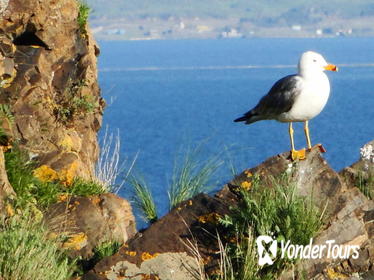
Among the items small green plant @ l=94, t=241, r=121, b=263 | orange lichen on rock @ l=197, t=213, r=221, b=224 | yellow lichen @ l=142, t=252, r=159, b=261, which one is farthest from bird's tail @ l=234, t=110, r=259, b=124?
yellow lichen @ l=142, t=252, r=159, b=261

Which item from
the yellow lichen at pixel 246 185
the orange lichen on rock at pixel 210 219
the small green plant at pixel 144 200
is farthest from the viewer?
the small green plant at pixel 144 200

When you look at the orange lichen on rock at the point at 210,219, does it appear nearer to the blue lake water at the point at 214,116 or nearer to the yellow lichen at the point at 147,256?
the yellow lichen at the point at 147,256

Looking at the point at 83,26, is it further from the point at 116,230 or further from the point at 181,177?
the point at 116,230

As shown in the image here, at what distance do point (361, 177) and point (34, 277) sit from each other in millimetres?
3916

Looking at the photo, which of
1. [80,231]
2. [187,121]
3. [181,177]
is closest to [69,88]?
[181,177]

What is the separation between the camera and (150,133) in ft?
273

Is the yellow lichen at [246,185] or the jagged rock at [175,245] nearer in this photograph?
the jagged rock at [175,245]

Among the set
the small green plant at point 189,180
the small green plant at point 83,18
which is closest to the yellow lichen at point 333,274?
the small green plant at point 189,180

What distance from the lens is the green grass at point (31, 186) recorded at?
35.4 feet

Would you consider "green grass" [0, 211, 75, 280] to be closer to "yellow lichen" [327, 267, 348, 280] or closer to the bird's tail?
"yellow lichen" [327, 267, 348, 280]

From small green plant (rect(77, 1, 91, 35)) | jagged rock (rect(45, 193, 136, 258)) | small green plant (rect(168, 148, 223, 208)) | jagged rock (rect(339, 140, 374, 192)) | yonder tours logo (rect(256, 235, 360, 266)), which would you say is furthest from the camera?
small green plant (rect(77, 1, 91, 35))

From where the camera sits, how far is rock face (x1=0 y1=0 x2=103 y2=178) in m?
12.1

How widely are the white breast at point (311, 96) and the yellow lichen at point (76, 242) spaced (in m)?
2.43

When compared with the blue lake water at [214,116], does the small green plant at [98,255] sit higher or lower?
higher
